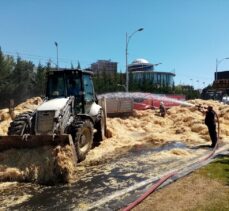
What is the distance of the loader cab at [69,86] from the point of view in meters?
15.5

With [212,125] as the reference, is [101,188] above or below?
below

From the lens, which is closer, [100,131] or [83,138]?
[83,138]

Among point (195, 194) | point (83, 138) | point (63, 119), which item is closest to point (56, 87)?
point (63, 119)

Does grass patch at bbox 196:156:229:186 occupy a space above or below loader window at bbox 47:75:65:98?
below

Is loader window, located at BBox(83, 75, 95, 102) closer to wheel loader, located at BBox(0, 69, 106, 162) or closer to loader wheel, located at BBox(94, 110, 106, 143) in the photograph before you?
wheel loader, located at BBox(0, 69, 106, 162)

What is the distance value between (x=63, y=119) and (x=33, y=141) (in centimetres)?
164

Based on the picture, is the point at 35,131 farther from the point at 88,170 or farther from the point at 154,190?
the point at 154,190

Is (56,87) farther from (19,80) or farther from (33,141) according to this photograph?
(19,80)

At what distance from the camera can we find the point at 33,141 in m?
12.2

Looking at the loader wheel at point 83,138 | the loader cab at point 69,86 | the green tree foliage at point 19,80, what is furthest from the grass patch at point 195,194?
the green tree foliage at point 19,80

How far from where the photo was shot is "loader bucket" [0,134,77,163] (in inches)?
474

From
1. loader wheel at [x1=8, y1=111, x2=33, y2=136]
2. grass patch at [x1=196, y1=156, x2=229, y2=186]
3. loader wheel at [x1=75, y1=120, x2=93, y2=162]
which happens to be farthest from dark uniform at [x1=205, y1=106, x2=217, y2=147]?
loader wheel at [x1=8, y1=111, x2=33, y2=136]

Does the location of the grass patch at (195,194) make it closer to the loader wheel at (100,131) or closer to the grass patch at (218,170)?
the grass patch at (218,170)

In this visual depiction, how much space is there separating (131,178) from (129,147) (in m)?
5.86
